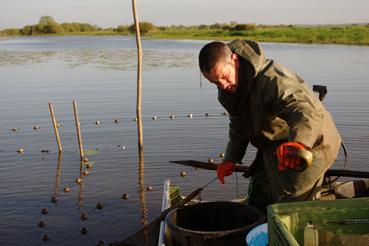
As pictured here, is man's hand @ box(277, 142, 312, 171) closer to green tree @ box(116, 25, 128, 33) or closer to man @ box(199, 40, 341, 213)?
man @ box(199, 40, 341, 213)

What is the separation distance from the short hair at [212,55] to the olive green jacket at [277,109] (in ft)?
0.63

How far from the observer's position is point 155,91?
78.9ft

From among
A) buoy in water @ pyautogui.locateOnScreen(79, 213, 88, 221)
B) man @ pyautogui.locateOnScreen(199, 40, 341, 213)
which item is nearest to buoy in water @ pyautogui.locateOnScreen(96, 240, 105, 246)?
buoy in water @ pyautogui.locateOnScreen(79, 213, 88, 221)

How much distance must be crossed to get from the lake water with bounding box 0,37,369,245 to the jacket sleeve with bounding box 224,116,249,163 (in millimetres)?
3477

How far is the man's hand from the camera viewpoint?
3539 mm

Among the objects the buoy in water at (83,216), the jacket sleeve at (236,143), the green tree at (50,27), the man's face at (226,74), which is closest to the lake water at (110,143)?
the buoy in water at (83,216)

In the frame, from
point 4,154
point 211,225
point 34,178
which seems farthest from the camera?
point 4,154

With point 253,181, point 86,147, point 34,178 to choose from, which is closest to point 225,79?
point 253,181

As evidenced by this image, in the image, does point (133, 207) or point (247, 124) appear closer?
point (247, 124)

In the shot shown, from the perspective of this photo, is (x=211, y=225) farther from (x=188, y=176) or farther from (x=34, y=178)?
(x=34, y=178)

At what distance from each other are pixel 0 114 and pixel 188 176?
36.2 feet

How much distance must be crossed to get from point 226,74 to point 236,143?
1.46 meters

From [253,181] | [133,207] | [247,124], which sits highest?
[247,124]

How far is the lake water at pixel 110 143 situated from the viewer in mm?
9594
